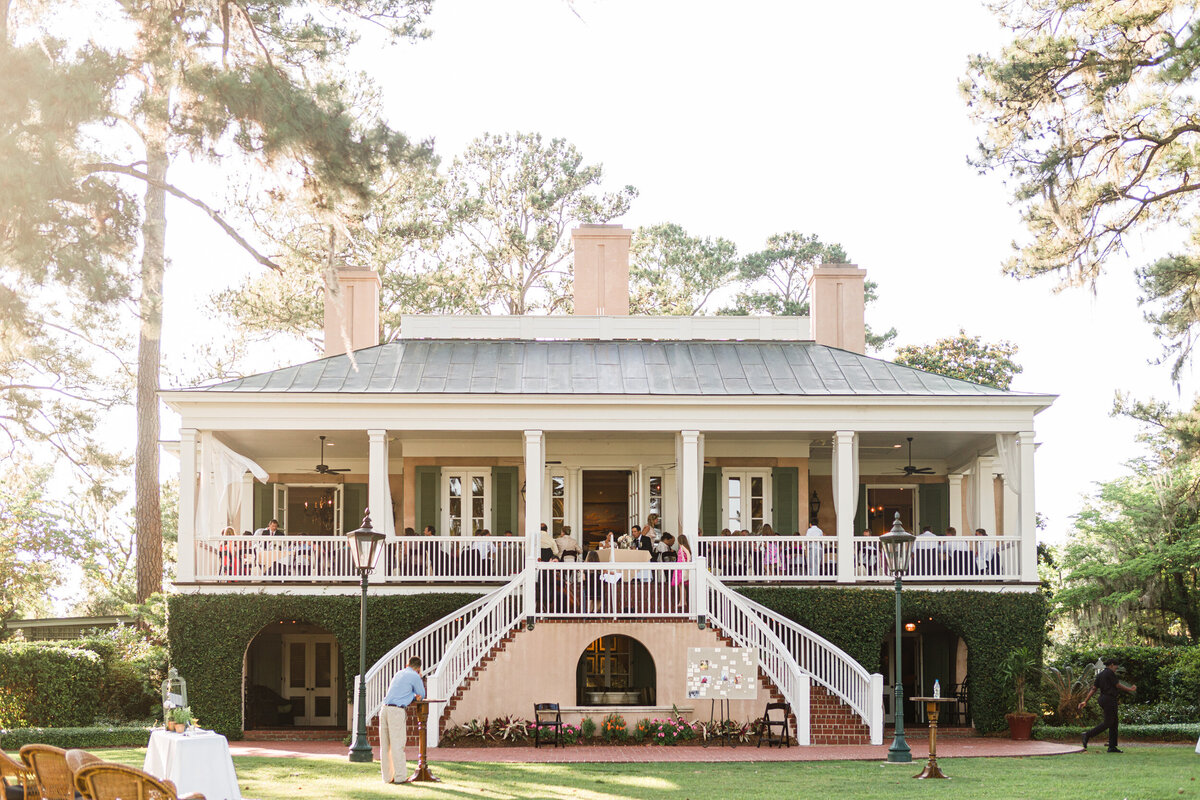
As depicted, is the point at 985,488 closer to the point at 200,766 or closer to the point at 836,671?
the point at 836,671

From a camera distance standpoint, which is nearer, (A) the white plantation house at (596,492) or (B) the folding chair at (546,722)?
(B) the folding chair at (546,722)

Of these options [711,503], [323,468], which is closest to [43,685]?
[323,468]

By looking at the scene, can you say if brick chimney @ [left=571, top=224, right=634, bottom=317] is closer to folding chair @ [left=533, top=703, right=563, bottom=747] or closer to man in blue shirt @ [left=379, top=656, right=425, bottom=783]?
folding chair @ [left=533, top=703, right=563, bottom=747]

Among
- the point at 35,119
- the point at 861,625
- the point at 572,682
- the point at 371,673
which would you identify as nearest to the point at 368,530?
the point at 371,673

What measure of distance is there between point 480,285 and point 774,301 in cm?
1239

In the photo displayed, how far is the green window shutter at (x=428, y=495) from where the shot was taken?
26078mm

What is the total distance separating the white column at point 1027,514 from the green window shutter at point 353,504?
42.2 ft

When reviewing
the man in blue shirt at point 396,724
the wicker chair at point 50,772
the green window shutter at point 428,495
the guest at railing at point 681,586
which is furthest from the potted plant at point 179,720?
the green window shutter at point 428,495

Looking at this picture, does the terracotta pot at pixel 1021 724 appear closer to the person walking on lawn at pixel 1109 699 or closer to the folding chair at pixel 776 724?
the person walking on lawn at pixel 1109 699

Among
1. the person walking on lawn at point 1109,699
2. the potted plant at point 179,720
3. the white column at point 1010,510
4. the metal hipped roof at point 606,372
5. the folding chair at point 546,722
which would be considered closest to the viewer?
the potted plant at point 179,720

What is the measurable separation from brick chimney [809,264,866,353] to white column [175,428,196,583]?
43.1 ft

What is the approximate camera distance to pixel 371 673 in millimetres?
20000

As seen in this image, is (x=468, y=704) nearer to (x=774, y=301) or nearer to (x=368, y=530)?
(x=368, y=530)

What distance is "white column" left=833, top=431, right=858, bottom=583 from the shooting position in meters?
23.2
